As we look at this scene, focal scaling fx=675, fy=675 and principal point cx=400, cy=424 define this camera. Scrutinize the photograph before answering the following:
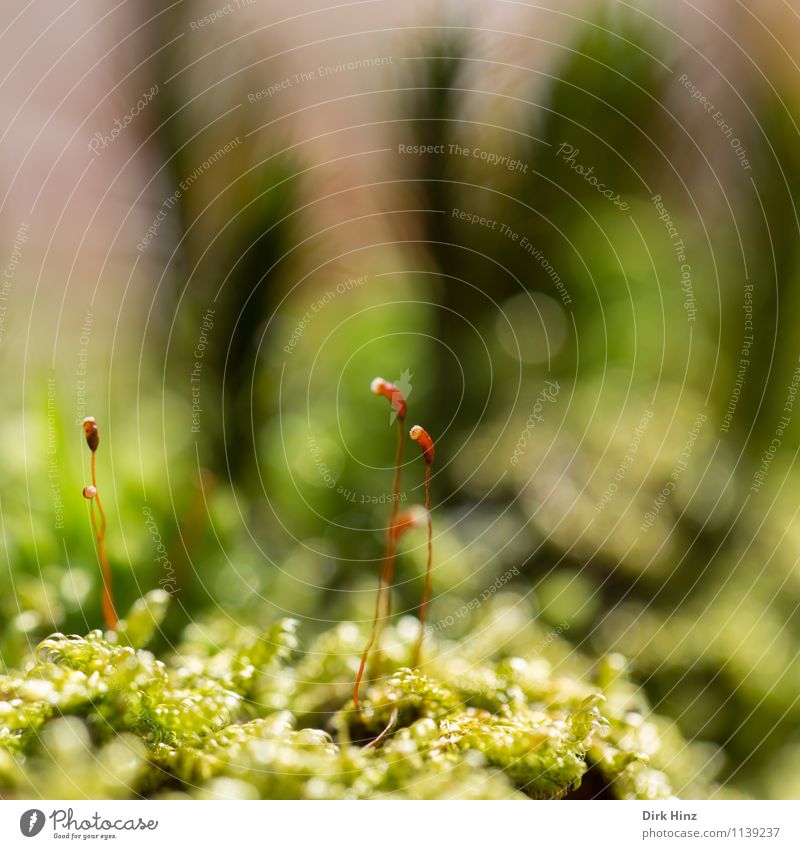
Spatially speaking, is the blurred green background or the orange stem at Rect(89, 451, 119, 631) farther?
the blurred green background

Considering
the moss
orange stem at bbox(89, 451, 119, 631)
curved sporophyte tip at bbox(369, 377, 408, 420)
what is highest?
curved sporophyte tip at bbox(369, 377, 408, 420)

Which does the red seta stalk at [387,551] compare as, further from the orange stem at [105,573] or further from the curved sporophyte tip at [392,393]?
the orange stem at [105,573]

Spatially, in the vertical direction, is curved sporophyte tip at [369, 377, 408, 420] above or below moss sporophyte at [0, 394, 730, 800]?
above

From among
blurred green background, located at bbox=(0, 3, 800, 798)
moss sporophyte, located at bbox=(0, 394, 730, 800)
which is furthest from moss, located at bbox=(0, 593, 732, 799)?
blurred green background, located at bbox=(0, 3, 800, 798)

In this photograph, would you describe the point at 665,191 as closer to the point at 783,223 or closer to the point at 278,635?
the point at 783,223

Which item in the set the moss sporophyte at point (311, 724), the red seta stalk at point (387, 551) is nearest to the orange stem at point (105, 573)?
the moss sporophyte at point (311, 724)

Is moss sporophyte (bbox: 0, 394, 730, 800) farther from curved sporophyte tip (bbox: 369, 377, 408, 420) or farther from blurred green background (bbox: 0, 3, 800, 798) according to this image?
blurred green background (bbox: 0, 3, 800, 798)

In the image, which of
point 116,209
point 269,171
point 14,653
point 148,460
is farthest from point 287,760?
point 116,209
